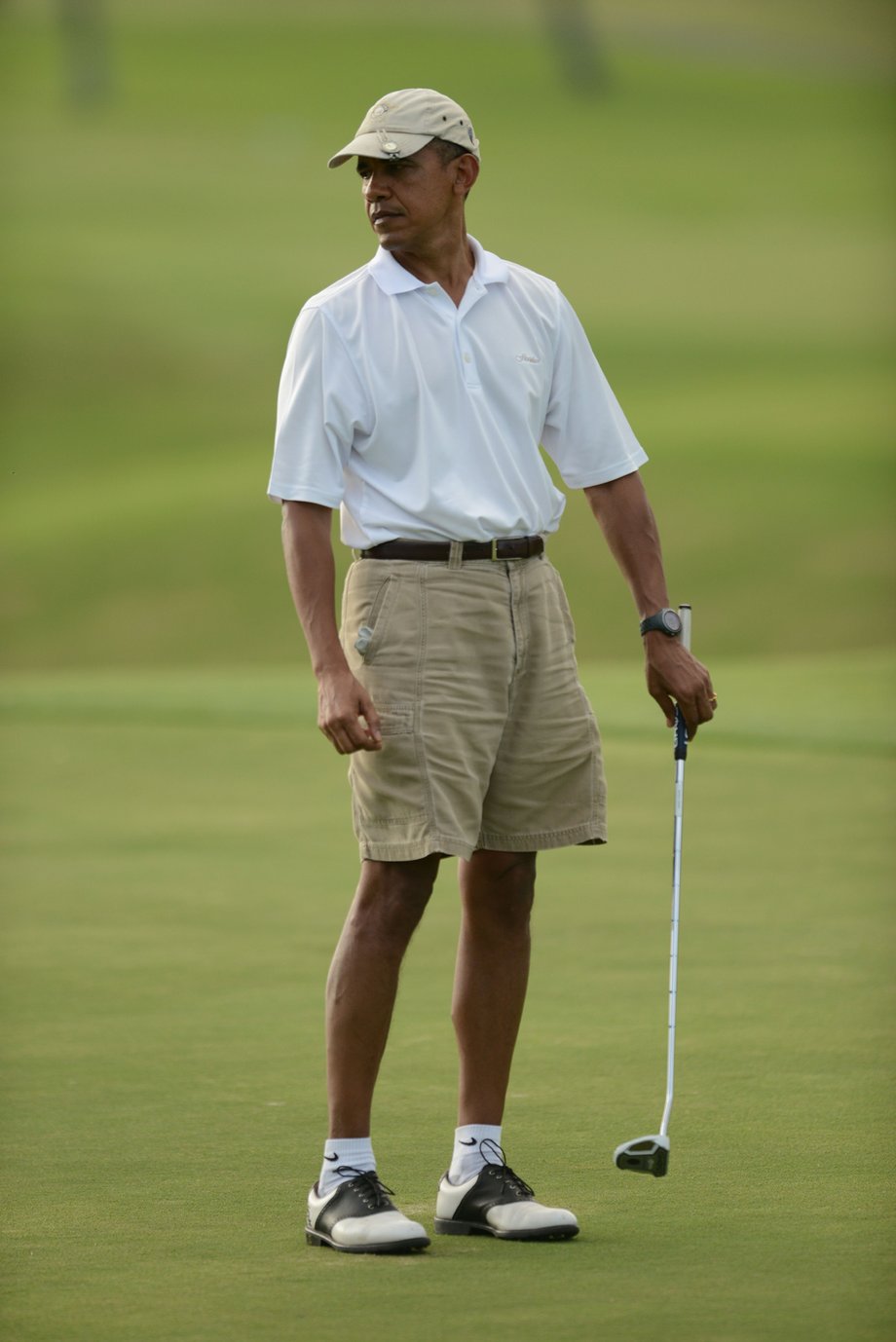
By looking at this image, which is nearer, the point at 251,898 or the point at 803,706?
the point at 251,898

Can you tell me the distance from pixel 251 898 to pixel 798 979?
65.5 inches

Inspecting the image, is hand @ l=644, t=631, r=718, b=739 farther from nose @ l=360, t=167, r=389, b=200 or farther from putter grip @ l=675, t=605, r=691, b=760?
nose @ l=360, t=167, r=389, b=200

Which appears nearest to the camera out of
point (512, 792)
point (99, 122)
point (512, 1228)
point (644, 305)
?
point (512, 1228)

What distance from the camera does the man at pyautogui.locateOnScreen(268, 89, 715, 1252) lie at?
3422 mm

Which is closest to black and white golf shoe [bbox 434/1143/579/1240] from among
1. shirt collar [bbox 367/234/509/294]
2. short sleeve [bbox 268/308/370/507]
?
short sleeve [bbox 268/308/370/507]

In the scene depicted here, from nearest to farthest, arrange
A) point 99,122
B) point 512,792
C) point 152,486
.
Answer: point 512,792 → point 152,486 → point 99,122

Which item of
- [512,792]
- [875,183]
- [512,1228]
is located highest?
[875,183]

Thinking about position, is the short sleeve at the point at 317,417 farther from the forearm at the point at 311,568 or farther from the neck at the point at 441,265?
the neck at the point at 441,265

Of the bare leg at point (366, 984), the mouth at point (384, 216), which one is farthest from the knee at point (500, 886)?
the mouth at point (384, 216)

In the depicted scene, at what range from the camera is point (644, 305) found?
25.3 metres

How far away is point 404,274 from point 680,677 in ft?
2.52

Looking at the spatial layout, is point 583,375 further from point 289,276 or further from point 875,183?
point 875,183

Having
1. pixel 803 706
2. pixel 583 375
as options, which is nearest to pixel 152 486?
pixel 803 706

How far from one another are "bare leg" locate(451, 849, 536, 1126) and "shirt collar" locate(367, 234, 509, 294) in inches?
34.8
